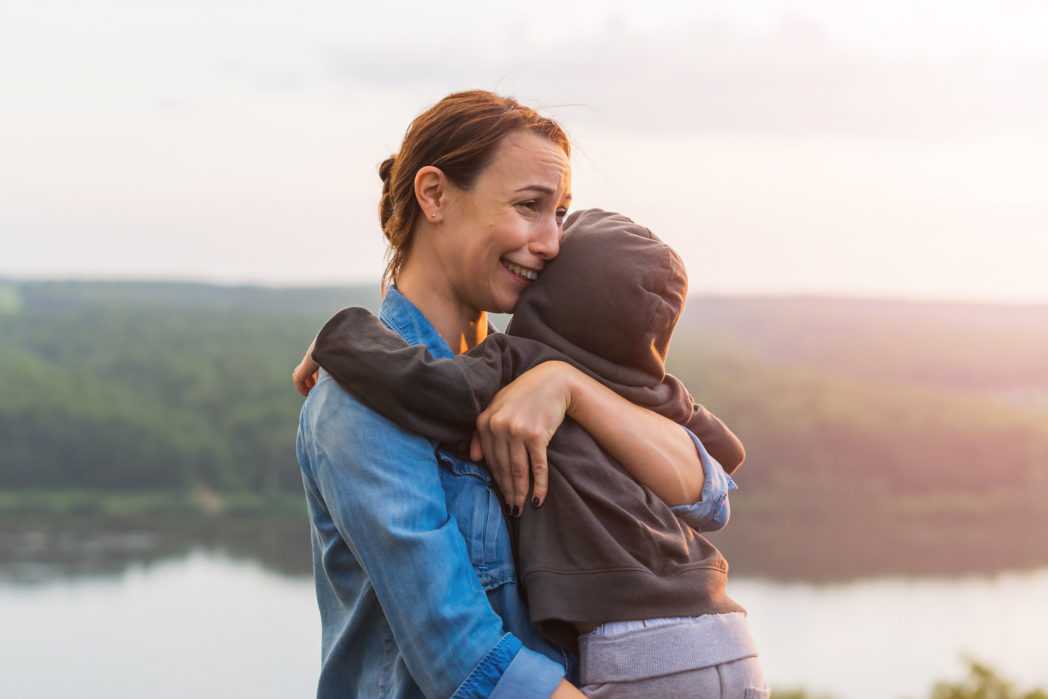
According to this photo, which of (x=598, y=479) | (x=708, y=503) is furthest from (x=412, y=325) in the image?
(x=708, y=503)

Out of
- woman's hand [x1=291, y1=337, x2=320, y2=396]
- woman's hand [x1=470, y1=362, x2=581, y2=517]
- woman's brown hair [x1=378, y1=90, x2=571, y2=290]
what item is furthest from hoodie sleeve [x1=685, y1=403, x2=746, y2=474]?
woman's hand [x1=291, y1=337, x2=320, y2=396]

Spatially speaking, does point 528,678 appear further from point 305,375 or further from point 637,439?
point 305,375

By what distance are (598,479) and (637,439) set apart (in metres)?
0.07

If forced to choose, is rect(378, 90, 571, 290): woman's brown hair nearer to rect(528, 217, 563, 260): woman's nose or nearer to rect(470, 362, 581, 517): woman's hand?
rect(528, 217, 563, 260): woman's nose

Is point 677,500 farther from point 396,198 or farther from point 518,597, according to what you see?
point 396,198

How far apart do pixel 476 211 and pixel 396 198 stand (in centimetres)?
13

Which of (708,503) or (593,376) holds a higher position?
(593,376)

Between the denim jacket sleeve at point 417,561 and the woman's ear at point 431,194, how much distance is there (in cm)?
25

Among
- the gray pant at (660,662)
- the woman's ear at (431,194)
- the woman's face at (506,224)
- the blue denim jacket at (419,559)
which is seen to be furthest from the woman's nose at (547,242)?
the gray pant at (660,662)

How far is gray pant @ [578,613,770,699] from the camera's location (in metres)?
1.24

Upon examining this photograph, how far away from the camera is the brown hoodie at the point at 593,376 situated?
1245 millimetres

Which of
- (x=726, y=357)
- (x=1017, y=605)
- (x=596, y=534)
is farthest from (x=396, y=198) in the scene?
(x=1017, y=605)

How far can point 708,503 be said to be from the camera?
1406 mm

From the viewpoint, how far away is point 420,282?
4.63 ft
